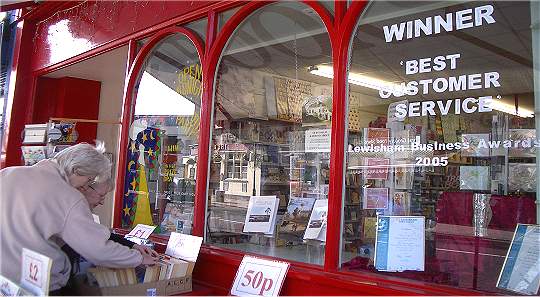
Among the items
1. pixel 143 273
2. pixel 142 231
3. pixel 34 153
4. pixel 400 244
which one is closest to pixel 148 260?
→ pixel 143 273

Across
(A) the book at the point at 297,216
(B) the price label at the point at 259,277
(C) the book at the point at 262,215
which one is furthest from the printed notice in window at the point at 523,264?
(C) the book at the point at 262,215

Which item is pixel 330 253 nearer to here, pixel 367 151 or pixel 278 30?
pixel 367 151

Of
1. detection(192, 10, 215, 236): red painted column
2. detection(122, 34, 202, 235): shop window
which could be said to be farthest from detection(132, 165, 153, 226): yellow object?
detection(192, 10, 215, 236): red painted column

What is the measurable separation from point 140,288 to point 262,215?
1070mm

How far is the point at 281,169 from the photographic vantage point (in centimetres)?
363

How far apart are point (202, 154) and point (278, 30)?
1.22m

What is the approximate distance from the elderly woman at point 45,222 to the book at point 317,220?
3.93 feet

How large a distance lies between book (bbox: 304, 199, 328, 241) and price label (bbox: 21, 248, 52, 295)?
154cm

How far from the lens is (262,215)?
129 inches

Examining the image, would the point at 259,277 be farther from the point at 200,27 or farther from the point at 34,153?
the point at 34,153

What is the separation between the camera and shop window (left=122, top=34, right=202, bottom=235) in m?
3.79

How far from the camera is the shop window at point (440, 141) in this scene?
246cm

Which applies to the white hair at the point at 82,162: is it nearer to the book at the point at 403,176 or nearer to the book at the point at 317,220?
the book at the point at 317,220

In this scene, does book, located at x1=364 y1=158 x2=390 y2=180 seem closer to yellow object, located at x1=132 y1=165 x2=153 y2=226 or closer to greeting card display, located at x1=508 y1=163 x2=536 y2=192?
greeting card display, located at x1=508 y1=163 x2=536 y2=192
